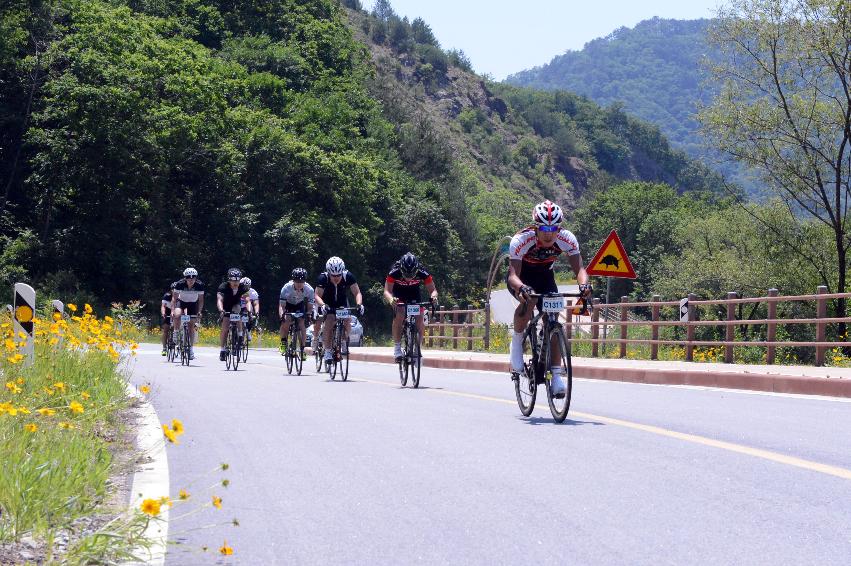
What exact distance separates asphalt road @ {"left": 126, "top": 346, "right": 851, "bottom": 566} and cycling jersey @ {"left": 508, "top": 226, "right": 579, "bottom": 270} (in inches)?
55.8

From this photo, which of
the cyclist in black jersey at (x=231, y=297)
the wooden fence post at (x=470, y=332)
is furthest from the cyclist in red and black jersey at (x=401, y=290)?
the wooden fence post at (x=470, y=332)

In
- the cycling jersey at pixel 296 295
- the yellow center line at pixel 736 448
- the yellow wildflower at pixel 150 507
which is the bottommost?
the yellow center line at pixel 736 448

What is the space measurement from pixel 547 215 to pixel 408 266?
19.6 feet

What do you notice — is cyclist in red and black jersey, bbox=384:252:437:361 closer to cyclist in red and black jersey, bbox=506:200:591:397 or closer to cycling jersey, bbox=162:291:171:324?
cyclist in red and black jersey, bbox=506:200:591:397

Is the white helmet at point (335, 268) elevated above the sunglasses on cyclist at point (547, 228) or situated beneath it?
elevated above

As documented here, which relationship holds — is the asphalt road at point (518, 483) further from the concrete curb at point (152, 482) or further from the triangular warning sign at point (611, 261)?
the triangular warning sign at point (611, 261)

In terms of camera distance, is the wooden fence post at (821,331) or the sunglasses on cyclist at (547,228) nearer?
the sunglasses on cyclist at (547,228)

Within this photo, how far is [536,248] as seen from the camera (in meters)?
10.7

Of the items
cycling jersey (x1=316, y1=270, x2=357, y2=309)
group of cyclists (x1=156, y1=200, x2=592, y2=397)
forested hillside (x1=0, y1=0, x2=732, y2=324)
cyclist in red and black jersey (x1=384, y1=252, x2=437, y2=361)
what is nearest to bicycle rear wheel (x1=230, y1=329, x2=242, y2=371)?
group of cyclists (x1=156, y1=200, x2=592, y2=397)

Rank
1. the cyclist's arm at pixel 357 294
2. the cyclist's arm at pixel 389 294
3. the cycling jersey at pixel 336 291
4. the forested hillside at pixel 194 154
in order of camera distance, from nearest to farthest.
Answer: the cyclist's arm at pixel 389 294, the cyclist's arm at pixel 357 294, the cycling jersey at pixel 336 291, the forested hillside at pixel 194 154

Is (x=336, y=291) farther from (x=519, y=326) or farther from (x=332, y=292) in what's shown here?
(x=519, y=326)

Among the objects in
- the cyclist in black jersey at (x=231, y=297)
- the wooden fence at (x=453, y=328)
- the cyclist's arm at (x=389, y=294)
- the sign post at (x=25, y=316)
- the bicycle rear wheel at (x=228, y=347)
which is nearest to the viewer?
the sign post at (x=25, y=316)

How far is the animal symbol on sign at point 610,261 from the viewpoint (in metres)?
21.8

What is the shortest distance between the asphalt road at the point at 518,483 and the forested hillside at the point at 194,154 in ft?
125
